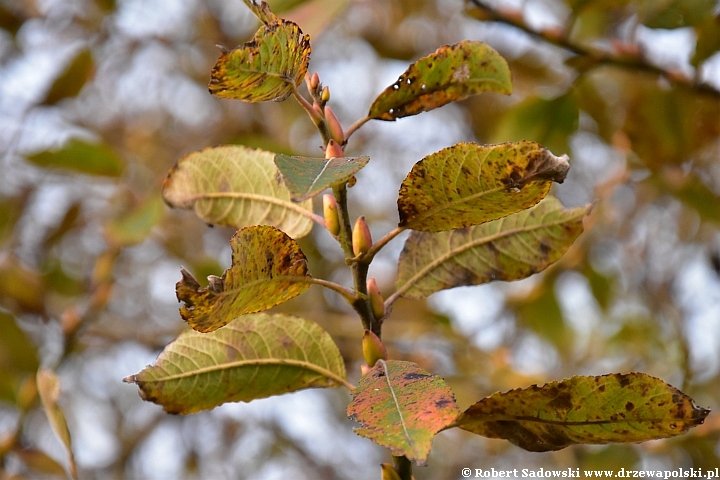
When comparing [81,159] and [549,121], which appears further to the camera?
[81,159]

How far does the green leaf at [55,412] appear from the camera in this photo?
2.68ft

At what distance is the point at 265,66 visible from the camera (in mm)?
573

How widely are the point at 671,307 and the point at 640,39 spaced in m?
1.04

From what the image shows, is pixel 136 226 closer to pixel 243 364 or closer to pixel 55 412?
pixel 55 412

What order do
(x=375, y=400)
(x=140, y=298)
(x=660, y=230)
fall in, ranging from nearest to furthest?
(x=375, y=400), (x=660, y=230), (x=140, y=298)

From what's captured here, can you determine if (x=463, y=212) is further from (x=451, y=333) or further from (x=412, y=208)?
(x=451, y=333)

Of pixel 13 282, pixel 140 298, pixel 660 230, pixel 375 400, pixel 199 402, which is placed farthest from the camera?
pixel 140 298

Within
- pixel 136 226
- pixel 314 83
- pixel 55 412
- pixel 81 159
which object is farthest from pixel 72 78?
pixel 314 83

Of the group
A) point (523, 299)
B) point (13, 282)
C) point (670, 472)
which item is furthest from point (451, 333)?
point (13, 282)

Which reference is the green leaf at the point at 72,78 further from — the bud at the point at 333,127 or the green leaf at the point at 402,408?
the green leaf at the point at 402,408

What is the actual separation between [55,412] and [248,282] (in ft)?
1.41

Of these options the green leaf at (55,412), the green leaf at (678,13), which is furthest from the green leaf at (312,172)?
the green leaf at (678,13)

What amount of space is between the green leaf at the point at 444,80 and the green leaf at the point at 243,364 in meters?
0.22

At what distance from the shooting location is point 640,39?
1.31m
